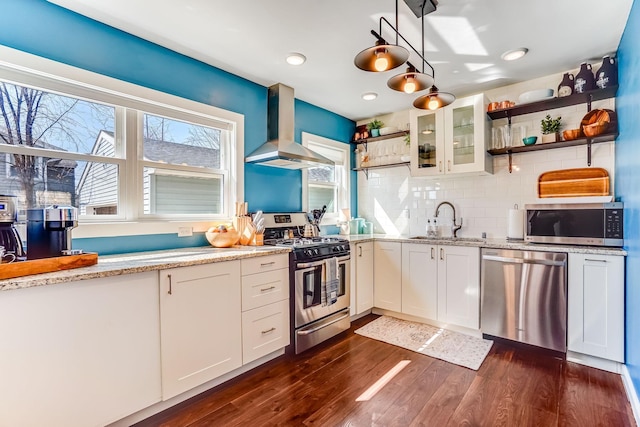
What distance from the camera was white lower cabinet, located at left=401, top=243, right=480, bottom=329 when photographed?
3035 mm

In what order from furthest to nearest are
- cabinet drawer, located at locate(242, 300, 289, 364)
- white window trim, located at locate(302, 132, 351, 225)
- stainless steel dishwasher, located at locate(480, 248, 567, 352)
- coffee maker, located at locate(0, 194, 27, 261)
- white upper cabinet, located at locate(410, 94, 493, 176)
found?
1. white window trim, located at locate(302, 132, 351, 225)
2. white upper cabinet, located at locate(410, 94, 493, 176)
3. stainless steel dishwasher, located at locate(480, 248, 567, 352)
4. cabinet drawer, located at locate(242, 300, 289, 364)
5. coffee maker, located at locate(0, 194, 27, 261)

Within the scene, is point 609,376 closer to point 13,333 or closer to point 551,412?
point 551,412

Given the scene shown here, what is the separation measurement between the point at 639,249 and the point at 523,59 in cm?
180

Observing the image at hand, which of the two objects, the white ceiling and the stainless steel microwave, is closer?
the white ceiling

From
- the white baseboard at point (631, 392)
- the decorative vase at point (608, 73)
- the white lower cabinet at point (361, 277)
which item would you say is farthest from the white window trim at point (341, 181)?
the white baseboard at point (631, 392)

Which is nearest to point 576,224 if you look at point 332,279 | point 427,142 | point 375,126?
point 427,142

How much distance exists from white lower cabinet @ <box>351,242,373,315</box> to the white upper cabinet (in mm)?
1084

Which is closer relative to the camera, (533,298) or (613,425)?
(613,425)

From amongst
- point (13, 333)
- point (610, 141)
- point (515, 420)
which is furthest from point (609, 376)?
point (13, 333)

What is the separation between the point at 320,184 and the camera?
414cm

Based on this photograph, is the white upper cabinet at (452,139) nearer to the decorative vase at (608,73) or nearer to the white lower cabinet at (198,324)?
the decorative vase at (608,73)

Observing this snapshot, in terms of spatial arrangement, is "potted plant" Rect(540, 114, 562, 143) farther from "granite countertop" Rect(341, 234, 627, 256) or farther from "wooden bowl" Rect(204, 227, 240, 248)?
"wooden bowl" Rect(204, 227, 240, 248)

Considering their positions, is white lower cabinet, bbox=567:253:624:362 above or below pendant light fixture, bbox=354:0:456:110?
below

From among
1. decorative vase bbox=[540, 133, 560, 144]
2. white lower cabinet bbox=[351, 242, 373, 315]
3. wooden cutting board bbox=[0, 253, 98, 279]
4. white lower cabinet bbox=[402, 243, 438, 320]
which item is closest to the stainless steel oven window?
white lower cabinet bbox=[351, 242, 373, 315]
